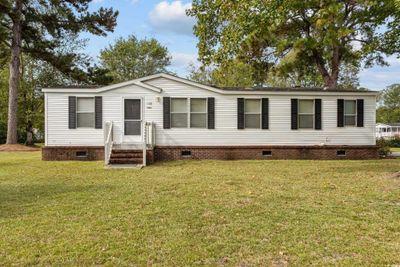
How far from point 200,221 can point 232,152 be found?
9.34 metres

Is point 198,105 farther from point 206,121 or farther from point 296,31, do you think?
point 296,31

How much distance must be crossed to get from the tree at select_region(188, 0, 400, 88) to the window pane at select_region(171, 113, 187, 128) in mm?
2384

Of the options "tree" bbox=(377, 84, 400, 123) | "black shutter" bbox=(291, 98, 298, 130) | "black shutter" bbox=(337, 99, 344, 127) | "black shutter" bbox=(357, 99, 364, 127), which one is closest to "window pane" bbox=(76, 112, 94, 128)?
"black shutter" bbox=(291, 98, 298, 130)

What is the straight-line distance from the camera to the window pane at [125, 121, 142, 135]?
13.5m

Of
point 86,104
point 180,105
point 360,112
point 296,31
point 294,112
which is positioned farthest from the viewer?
point 296,31

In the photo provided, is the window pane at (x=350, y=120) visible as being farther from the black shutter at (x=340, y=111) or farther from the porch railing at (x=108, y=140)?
the porch railing at (x=108, y=140)

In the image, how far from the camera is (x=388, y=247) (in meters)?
3.81

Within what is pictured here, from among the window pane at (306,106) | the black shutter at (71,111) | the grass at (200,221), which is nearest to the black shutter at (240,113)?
the window pane at (306,106)

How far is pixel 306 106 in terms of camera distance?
14.5m

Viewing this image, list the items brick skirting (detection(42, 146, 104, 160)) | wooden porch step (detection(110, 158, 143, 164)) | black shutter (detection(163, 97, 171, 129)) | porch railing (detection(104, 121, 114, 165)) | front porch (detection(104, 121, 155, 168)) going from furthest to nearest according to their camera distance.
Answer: black shutter (detection(163, 97, 171, 129)), brick skirting (detection(42, 146, 104, 160)), wooden porch step (detection(110, 158, 143, 164)), front porch (detection(104, 121, 155, 168)), porch railing (detection(104, 121, 114, 165))

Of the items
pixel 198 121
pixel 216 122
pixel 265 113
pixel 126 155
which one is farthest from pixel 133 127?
pixel 265 113

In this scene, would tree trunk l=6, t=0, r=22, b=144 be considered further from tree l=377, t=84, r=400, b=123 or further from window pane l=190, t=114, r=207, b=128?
tree l=377, t=84, r=400, b=123

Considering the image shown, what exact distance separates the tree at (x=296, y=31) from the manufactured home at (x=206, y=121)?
215 centimetres

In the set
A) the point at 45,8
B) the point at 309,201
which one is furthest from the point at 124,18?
the point at 309,201
